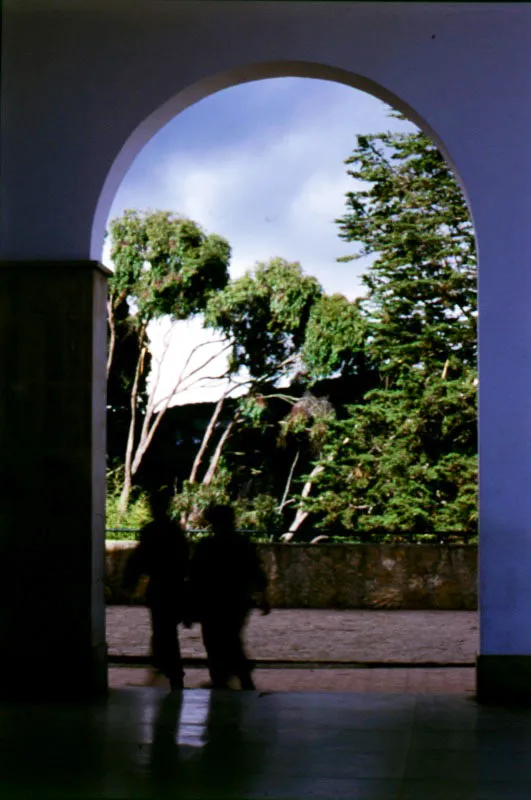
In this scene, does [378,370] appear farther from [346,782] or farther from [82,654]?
[346,782]

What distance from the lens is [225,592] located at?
293 inches

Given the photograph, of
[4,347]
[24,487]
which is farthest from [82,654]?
[4,347]

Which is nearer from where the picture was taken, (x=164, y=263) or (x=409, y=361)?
(x=409, y=361)

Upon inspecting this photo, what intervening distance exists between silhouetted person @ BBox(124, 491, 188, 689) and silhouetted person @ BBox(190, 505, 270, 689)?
12cm

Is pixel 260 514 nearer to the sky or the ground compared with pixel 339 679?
nearer to the sky

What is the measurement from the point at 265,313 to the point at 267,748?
1700cm

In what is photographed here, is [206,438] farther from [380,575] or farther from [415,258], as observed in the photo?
[380,575]

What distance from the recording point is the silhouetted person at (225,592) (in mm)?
7410

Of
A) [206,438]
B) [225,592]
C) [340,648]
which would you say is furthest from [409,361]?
[225,592]

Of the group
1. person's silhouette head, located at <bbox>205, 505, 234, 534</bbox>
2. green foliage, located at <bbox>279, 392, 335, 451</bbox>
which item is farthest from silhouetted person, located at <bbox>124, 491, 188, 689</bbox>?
green foliage, located at <bbox>279, 392, 335, 451</bbox>

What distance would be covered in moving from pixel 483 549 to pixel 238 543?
170 cm

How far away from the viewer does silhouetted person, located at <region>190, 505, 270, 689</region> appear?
7410mm

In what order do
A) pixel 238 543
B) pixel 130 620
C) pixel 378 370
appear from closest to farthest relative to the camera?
1. pixel 238 543
2. pixel 130 620
3. pixel 378 370

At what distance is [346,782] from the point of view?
4.89m
